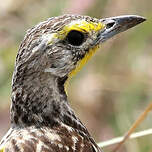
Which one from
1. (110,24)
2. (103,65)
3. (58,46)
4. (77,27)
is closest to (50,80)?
(58,46)

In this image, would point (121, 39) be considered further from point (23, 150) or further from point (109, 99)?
point (23, 150)

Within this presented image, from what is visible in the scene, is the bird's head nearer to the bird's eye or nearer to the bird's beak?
the bird's eye

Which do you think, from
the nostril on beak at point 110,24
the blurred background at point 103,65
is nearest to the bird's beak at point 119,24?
the nostril on beak at point 110,24

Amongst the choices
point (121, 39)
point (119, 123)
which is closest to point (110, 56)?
point (121, 39)

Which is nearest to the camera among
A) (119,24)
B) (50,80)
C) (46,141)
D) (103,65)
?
(46,141)

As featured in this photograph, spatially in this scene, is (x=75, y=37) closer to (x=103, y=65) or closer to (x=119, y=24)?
(x=119, y=24)

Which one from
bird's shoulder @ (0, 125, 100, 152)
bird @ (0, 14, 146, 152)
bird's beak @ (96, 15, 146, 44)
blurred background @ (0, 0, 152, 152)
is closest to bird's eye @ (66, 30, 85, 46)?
bird @ (0, 14, 146, 152)

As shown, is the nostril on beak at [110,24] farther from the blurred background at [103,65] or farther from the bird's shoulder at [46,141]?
the blurred background at [103,65]
